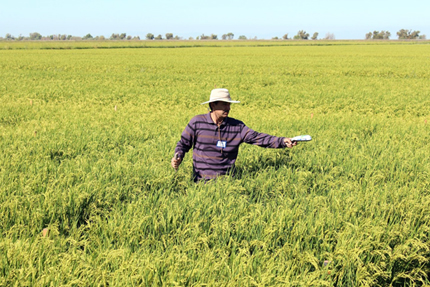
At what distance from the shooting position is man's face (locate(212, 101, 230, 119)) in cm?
404

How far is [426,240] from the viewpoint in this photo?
317cm

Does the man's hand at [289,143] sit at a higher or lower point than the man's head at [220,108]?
lower

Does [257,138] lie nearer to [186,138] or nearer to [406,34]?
[186,138]

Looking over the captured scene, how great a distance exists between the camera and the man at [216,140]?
13.7 feet

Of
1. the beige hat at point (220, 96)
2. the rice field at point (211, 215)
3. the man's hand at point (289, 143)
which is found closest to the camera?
the rice field at point (211, 215)

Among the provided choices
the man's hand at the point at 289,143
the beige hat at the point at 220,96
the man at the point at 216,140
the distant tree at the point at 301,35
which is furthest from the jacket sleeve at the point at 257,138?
the distant tree at the point at 301,35

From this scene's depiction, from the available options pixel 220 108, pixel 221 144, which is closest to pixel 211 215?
pixel 221 144

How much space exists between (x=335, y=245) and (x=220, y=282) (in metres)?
1.11

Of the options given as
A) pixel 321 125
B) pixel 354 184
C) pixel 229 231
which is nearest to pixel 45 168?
pixel 229 231

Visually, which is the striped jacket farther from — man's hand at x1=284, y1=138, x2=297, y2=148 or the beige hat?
the beige hat

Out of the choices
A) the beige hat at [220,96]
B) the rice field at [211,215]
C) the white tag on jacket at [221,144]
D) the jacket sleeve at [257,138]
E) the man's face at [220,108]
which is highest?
the beige hat at [220,96]

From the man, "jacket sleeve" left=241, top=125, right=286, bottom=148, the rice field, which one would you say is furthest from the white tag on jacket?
the rice field

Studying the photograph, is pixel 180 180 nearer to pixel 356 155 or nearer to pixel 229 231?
pixel 229 231

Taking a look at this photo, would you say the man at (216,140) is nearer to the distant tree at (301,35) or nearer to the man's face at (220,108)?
the man's face at (220,108)
